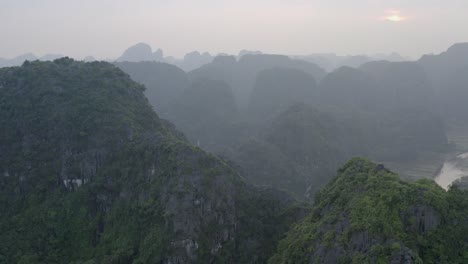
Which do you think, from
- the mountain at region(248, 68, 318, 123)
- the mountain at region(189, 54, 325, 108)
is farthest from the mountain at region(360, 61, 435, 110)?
the mountain at region(189, 54, 325, 108)

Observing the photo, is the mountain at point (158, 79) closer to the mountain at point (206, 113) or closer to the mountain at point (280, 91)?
the mountain at point (206, 113)

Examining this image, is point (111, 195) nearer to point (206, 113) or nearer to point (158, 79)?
point (206, 113)

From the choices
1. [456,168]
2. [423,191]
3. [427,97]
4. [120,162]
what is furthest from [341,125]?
[423,191]

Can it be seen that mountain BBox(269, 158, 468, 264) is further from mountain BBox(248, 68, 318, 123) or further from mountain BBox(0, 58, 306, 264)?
mountain BBox(248, 68, 318, 123)

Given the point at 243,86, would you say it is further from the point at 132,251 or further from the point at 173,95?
the point at 132,251

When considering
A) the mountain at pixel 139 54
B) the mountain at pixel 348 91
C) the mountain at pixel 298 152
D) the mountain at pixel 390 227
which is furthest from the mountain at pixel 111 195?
the mountain at pixel 139 54

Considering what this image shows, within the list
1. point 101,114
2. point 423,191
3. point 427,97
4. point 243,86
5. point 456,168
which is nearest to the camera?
point 423,191

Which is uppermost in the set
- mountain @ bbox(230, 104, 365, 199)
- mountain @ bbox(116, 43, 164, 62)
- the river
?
mountain @ bbox(116, 43, 164, 62)

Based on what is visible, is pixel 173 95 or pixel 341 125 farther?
pixel 173 95
